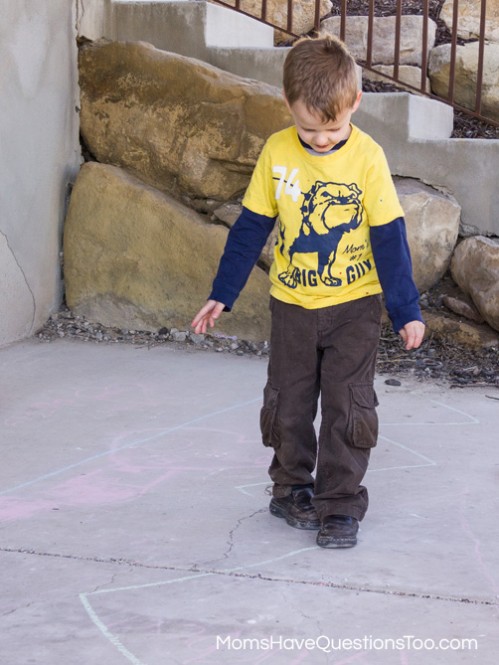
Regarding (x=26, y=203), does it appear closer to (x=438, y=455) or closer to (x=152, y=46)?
(x=152, y=46)

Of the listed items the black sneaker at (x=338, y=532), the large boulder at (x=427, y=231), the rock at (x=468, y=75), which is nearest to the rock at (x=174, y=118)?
the large boulder at (x=427, y=231)

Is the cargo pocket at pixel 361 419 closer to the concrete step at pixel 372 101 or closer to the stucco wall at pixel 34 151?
the stucco wall at pixel 34 151

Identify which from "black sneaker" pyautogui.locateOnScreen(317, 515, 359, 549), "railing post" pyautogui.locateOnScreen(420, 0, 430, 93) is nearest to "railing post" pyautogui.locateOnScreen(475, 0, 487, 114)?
"railing post" pyautogui.locateOnScreen(420, 0, 430, 93)

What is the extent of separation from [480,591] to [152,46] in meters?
3.83

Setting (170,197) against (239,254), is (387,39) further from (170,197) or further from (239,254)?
(239,254)

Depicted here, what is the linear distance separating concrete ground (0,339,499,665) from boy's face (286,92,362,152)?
1076 mm

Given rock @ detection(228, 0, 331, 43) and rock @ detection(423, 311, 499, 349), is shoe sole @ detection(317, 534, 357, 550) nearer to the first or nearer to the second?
rock @ detection(423, 311, 499, 349)

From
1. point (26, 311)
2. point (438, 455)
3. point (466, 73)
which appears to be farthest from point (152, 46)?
point (438, 455)

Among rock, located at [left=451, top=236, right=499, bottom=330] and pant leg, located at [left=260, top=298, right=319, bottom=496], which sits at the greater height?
pant leg, located at [left=260, top=298, right=319, bottom=496]

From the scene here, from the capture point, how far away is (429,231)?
5.14 m

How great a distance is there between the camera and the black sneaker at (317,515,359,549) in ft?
8.91

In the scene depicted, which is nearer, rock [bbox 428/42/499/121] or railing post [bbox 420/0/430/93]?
railing post [bbox 420/0/430/93]

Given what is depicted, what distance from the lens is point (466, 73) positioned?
6512 millimetres

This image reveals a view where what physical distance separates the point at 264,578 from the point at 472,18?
554 centimetres
